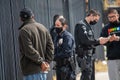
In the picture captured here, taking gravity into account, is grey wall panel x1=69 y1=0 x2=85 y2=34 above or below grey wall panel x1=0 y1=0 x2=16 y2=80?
above

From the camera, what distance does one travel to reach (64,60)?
344 inches

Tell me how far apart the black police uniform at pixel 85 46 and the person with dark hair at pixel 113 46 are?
2.54 feet

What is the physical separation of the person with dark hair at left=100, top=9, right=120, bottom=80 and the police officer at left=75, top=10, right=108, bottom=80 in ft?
2.54

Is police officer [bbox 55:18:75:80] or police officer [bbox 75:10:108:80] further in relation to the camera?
police officer [bbox 75:10:108:80]

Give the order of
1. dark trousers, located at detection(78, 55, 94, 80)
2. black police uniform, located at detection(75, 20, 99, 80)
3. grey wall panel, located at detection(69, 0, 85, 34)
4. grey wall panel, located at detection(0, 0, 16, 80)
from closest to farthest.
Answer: grey wall panel, located at detection(0, 0, 16, 80)
black police uniform, located at detection(75, 20, 99, 80)
dark trousers, located at detection(78, 55, 94, 80)
grey wall panel, located at detection(69, 0, 85, 34)

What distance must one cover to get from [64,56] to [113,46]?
1.00 m

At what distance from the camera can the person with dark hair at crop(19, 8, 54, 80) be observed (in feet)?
21.9

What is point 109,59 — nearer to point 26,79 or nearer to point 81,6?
point 26,79

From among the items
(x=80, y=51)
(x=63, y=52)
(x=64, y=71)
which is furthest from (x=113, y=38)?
(x=80, y=51)

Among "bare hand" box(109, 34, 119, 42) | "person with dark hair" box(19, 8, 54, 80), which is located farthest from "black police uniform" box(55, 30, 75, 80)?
"person with dark hair" box(19, 8, 54, 80)

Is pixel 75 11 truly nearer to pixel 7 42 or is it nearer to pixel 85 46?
pixel 85 46

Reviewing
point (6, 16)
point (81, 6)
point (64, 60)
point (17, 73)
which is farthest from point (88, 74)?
point (81, 6)

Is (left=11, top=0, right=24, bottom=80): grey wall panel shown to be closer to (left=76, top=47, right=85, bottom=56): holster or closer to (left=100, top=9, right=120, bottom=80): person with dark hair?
(left=76, top=47, right=85, bottom=56): holster

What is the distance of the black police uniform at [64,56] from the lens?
28.4 feet
